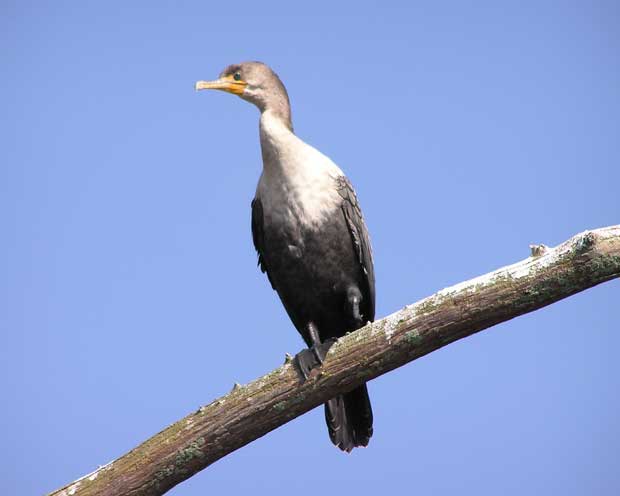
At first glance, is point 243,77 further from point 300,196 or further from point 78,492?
point 78,492

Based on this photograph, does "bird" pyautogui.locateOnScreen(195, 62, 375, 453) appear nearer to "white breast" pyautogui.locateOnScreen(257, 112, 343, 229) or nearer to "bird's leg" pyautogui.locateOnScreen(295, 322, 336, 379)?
"white breast" pyautogui.locateOnScreen(257, 112, 343, 229)

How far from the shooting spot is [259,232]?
5.13 metres

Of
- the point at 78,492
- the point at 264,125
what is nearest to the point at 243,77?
the point at 264,125

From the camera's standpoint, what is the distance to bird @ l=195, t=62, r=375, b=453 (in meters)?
4.86

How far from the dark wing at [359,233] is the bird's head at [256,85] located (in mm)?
621

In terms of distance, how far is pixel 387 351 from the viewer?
380cm

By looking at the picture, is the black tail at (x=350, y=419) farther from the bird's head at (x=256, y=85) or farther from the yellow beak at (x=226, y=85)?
the yellow beak at (x=226, y=85)

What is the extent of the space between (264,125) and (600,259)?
7.62 ft

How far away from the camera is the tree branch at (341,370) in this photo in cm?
358

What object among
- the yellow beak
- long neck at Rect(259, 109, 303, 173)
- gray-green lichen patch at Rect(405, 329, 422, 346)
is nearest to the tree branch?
gray-green lichen patch at Rect(405, 329, 422, 346)

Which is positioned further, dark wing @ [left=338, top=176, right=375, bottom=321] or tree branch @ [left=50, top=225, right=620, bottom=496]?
dark wing @ [left=338, top=176, right=375, bottom=321]

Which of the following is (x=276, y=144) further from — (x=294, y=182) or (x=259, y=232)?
(x=259, y=232)

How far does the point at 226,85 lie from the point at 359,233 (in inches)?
51.7

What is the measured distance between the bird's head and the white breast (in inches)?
10.4
